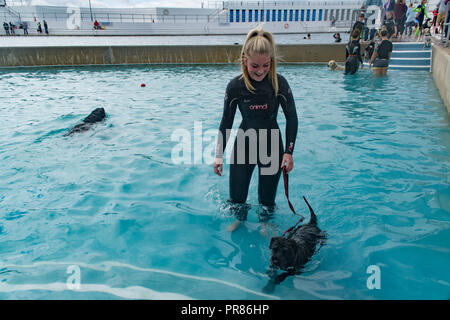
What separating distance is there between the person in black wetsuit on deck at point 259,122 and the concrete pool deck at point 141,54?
14609mm

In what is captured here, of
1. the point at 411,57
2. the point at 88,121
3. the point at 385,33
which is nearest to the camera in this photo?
the point at 88,121

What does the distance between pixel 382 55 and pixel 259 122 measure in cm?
1099

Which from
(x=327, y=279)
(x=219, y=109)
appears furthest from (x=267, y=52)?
(x=219, y=109)

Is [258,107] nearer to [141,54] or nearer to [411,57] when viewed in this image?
[411,57]

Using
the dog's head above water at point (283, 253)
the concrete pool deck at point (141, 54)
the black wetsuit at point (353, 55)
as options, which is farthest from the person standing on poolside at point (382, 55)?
the dog's head above water at point (283, 253)

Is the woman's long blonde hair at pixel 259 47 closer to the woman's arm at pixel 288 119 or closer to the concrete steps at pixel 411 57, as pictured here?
the woman's arm at pixel 288 119

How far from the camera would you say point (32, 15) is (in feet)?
156

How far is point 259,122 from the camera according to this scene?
2.88m

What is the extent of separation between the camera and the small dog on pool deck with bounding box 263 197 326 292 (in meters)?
2.30

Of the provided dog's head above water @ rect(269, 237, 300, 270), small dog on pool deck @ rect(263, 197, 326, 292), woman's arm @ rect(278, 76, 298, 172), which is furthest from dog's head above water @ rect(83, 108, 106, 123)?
dog's head above water @ rect(269, 237, 300, 270)

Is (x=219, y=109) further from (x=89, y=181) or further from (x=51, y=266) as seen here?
(x=51, y=266)

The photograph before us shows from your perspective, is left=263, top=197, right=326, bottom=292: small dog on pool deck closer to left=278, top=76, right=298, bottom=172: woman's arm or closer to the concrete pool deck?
left=278, top=76, right=298, bottom=172: woman's arm

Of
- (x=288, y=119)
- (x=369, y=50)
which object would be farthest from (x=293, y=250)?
(x=369, y=50)
